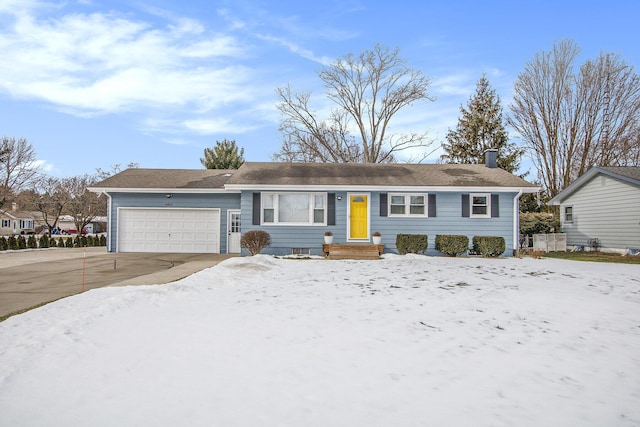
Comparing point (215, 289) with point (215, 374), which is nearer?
point (215, 374)

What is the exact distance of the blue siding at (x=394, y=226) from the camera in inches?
669

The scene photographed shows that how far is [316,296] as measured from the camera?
837cm

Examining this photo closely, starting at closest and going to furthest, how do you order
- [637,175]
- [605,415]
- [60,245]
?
[605,415] < [637,175] < [60,245]

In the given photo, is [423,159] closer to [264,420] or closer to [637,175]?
[637,175]

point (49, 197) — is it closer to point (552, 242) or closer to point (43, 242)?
point (43, 242)

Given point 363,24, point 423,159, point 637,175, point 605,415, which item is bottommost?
point 605,415

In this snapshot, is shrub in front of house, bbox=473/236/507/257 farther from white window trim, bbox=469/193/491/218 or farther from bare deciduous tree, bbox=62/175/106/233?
bare deciduous tree, bbox=62/175/106/233

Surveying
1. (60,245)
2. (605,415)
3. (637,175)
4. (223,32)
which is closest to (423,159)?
(637,175)

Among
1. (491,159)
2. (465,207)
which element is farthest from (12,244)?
(491,159)

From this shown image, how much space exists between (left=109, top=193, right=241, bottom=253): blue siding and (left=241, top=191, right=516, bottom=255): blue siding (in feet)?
8.47

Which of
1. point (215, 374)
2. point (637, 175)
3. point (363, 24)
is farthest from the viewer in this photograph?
point (637, 175)

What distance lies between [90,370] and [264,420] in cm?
215

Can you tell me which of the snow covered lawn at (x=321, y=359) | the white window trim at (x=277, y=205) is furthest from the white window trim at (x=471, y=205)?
the snow covered lawn at (x=321, y=359)

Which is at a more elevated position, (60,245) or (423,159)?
(423,159)
